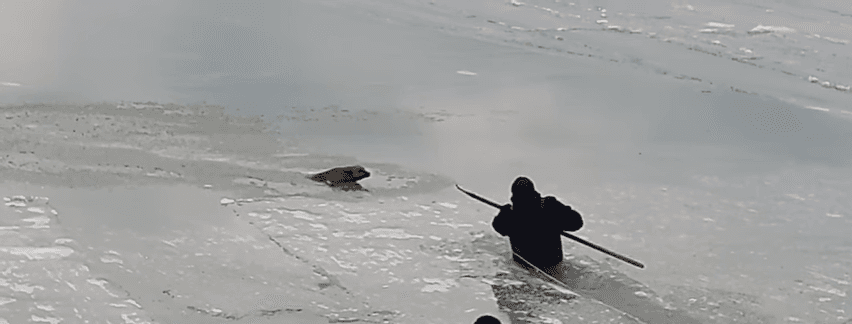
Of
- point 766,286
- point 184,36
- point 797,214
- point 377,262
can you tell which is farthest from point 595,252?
point 184,36

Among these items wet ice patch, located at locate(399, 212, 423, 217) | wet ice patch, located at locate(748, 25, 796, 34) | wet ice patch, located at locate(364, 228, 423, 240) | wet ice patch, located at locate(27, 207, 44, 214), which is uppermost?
wet ice patch, located at locate(748, 25, 796, 34)

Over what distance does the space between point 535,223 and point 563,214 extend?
0.12 metres

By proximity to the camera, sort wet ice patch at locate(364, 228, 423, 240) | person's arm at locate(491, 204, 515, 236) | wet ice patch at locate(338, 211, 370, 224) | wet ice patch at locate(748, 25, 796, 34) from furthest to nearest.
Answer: wet ice patch at locate(748, 25, 796, 34) < wet ice patch at locate(338, 211, 370, 224) < wet ice patch at locate(364, 228, 423, 240) < person's arm at locate(491, 204, 515, 236)

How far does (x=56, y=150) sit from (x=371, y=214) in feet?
7.44

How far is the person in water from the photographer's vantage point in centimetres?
339

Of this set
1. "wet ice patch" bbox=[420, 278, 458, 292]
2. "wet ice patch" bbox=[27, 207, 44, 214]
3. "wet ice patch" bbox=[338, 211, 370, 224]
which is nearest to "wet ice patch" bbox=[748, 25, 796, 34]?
"wet ice patch" bbox=[338, 211, 370, 224]

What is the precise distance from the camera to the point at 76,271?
334cm

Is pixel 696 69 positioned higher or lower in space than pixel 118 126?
higher

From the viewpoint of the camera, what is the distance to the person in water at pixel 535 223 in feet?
11.1

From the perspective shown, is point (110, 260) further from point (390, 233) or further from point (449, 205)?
point (449, 205)

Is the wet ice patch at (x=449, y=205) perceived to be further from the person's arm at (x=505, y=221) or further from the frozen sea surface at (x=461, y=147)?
the person's arm at (x=505, y=221)

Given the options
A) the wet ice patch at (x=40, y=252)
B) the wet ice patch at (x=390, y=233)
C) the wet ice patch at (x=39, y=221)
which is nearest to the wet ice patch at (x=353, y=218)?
the wet ice patch at (x=390, y=233)

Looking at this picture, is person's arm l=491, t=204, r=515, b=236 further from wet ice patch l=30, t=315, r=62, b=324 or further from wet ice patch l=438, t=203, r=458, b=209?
wet ice patch l=30, t=315, r=62, b=324

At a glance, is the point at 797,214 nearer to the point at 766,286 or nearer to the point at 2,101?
the point at 766,286
